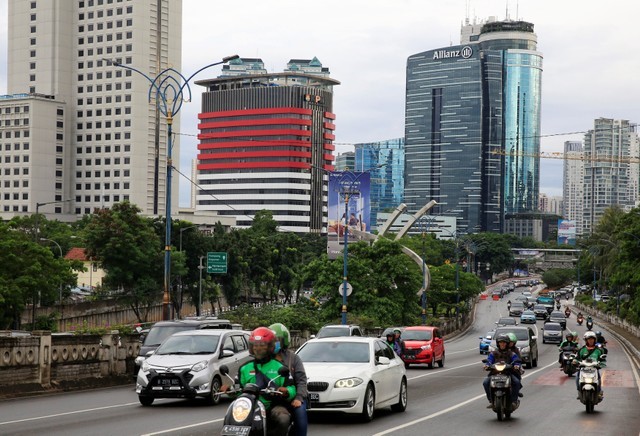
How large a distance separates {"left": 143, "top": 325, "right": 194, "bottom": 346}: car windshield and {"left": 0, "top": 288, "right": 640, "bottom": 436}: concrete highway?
141 cm

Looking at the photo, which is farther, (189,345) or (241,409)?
(189,345)

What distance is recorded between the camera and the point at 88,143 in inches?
7052

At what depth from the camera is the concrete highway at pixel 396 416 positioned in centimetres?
1727

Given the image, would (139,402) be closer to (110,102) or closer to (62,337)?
(62,337)

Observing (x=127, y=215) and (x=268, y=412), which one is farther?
(x=127, y=215)

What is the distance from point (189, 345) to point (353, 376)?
18.7ft

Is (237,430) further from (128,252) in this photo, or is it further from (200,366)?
(128,252)

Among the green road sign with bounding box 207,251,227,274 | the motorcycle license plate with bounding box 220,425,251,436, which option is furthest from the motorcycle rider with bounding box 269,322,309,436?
the green road sign with bounding box 207,251,227,274

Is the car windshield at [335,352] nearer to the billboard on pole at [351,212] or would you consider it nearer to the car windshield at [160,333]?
the car windshield at [160,333]

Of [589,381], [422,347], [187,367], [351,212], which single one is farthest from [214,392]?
[351,212]

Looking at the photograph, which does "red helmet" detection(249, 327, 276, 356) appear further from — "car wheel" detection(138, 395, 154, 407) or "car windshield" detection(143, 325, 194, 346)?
"car windshield" detection(143, 325, 194, 346)

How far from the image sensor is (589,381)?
2092 cm

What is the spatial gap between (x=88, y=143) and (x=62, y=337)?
512 feet

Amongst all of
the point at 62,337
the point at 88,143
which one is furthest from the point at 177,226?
the point at 88,143
